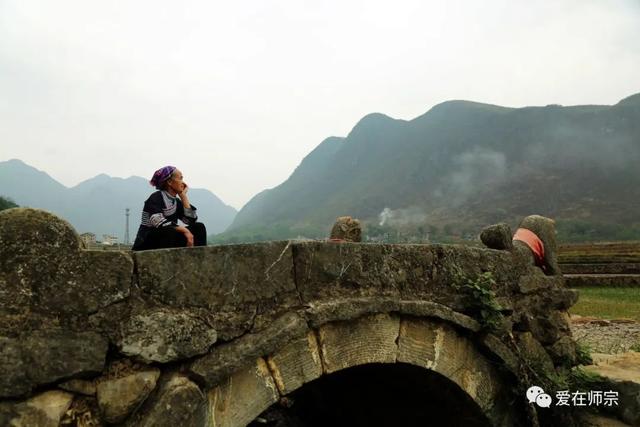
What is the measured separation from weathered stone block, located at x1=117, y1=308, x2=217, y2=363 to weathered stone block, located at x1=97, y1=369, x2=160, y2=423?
0.12 m

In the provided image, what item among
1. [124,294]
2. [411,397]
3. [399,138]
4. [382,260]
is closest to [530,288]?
[411,397]

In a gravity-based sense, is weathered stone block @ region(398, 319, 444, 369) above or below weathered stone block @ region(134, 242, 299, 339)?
below

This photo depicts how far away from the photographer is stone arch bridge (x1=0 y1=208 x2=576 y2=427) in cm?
264

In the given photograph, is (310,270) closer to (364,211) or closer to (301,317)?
(301,317)

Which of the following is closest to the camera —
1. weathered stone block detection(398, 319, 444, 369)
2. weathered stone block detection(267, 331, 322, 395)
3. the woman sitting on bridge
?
weathered stone block detection(267, 331, 322, 395)

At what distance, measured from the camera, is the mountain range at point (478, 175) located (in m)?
108

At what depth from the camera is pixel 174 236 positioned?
372cm

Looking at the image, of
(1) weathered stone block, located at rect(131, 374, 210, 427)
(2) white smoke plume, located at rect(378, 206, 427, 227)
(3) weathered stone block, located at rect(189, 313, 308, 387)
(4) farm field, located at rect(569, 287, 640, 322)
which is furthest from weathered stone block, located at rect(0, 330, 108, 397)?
(2) white smoke plume, located at rect(378, 206, 427, 227)

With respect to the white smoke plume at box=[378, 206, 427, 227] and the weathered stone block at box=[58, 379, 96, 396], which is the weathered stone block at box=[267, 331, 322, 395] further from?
the white smoke plume at box=[378, 206, 427, 227]

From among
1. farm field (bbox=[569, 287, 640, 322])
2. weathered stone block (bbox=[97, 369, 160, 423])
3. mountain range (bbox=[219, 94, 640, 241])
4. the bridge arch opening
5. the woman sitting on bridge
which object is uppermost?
mountain range (bbox=[219, 94, 640, 241])

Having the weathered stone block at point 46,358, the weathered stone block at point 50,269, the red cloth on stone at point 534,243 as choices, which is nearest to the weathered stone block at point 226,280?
the weathered stone block at point 50,269

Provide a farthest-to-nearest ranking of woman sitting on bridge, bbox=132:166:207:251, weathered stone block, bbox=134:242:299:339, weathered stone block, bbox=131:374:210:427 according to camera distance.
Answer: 1. woman sitting on bridge, bbox=132:166:207:251
2. weathered stone block, bbox=134:242:299:339
3. weathered stone block, bbox=131:374:210:427

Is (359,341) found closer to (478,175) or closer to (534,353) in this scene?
(534,353)

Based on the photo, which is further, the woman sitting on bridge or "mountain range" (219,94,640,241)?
"mountain range" (219,94,640,241)
